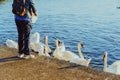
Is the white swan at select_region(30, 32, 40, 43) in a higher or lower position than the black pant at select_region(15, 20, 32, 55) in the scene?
lower

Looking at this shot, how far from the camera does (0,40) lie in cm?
2128

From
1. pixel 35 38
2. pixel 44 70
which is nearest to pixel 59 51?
pixel 35 38

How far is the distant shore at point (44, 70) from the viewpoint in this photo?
7691 millimetres

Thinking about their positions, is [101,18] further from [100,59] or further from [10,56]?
[10,56]

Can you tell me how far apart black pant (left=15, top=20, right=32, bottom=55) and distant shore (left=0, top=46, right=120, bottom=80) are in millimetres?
312

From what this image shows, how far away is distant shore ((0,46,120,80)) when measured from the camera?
7.69 m

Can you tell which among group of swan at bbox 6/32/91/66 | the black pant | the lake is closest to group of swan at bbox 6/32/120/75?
group of swan at bbox 6/32/91/66

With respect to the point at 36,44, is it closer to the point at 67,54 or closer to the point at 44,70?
the point at 67,54

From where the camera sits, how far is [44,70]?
8164 mm

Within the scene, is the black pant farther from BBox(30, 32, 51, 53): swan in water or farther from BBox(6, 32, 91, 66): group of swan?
BBox(30, 32, 51, 53): swan in water

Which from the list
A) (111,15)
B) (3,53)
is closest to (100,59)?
(3,53)

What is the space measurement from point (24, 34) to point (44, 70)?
1.26 metres

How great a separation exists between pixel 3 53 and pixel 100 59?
26.9 feet

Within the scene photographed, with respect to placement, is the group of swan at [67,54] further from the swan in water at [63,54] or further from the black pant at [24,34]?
the black pant at [24,34]
